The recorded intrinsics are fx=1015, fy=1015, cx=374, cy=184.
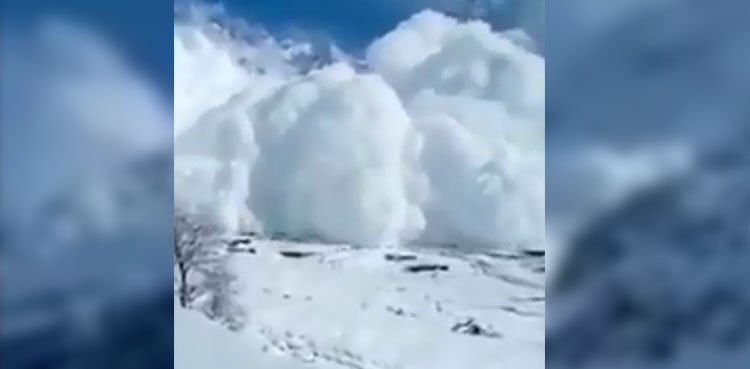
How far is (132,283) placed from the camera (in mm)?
2270

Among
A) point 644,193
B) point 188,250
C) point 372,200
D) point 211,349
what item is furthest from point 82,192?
point 644,193

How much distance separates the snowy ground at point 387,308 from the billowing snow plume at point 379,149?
56 millimetres

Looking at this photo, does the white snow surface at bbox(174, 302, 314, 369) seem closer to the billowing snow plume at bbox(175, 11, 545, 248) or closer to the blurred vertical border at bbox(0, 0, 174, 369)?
the blurred vertical border at bbox(0, 0, 174, 369)

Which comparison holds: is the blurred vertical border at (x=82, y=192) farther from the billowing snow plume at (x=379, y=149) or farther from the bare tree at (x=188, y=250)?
the billowing snow plume at (x=379, y=149)

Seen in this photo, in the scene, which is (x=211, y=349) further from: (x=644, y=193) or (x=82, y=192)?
(x=644, y=193)

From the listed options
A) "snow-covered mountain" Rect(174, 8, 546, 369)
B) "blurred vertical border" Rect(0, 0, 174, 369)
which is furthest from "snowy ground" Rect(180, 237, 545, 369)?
"blurred vertical border" Rect(0, 0, 174, 369)

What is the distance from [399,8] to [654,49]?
0.61 metres

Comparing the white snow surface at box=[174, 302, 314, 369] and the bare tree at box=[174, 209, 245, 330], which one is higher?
the bare tree at box=[174, 209, 245, 330]

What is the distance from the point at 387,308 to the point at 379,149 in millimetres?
370

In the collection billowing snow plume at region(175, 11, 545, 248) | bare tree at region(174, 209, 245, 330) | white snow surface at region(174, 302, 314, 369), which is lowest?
white snow surface at region(174, 302, 314, 369)

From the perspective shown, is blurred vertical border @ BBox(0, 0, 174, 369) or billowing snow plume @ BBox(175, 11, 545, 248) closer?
blurred vertical border @ BBox(0, 0, 174, 369)

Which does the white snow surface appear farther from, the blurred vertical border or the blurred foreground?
the blurred foreground

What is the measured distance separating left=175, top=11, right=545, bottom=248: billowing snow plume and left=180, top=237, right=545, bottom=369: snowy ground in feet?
0.18

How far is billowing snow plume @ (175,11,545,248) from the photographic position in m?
2.36
